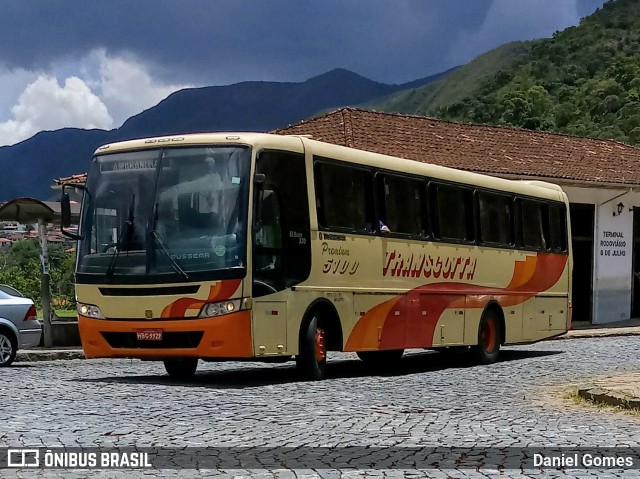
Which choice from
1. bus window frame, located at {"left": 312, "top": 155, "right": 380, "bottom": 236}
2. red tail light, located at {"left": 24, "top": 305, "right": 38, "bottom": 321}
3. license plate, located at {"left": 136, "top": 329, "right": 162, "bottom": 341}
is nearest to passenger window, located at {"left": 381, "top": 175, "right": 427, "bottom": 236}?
bus window frame, located at {"left": 312, "top": 155, "right": 380, "bottom": 236}

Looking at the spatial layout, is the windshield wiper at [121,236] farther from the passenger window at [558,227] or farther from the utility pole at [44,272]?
the passenger window at [558,227]

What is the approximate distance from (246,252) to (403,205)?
14.6 feet

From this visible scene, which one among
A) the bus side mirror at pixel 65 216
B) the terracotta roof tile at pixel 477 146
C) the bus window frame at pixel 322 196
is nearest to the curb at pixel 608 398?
the bus window frame at pixel 322 196

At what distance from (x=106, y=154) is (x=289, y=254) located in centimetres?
275

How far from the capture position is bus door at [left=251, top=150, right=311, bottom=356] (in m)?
13.1

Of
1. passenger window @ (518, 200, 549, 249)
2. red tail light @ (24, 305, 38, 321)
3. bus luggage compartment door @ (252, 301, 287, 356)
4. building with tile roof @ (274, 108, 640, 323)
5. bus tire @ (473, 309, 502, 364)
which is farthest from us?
building with tile roof @ (274, 108, 640, 323)

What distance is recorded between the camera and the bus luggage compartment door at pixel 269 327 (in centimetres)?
1305

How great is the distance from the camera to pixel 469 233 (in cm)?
1872

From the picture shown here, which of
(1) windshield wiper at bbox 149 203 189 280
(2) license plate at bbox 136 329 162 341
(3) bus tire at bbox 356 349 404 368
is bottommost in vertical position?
(3) bus tire at bbox 356 349 404 368

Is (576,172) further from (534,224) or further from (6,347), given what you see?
(6,347)

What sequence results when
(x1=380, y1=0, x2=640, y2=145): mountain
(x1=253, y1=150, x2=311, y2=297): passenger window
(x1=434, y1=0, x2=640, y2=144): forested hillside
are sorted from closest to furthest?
(x1=253, y1=150, x2=311, y2=297): passenger window
(x1=380, y1=0, x2=640, y2=145): mountain
(x1=434, y1=0, x2=640, y2=144): forested hillside

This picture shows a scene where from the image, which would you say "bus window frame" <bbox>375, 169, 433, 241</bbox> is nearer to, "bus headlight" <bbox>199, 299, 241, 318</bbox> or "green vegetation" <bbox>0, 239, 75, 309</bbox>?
"bus headlight" <bbox>199, 299, 241, 318</bbox>

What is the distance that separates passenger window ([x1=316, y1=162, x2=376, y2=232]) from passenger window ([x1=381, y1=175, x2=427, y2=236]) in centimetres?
53

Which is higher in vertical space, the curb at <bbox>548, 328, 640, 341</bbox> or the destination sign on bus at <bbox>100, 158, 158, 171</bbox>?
the destination sign on bus at <bbox>100, 158, 158, 171</bbox>
